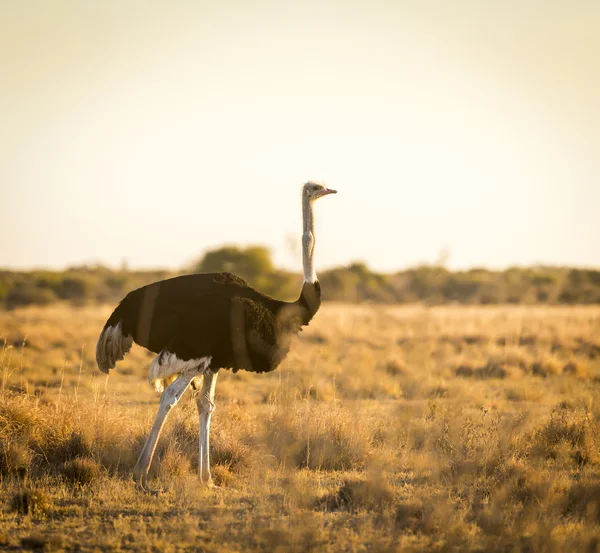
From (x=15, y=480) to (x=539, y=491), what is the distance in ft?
15.8

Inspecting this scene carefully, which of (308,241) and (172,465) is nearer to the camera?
(172,465)

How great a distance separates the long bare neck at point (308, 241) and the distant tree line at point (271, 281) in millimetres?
483

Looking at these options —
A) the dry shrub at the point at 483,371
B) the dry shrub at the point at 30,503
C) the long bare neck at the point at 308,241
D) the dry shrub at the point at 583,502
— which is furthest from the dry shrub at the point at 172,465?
the dry shrub at the point at 483,371

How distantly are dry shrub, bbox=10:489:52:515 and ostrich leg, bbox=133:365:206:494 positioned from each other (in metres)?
0.86

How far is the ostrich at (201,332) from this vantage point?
7.54 m

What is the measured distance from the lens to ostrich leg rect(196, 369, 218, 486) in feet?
25.0

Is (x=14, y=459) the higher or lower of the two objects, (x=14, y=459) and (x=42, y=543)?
the higher

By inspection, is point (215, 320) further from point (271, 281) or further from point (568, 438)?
point (271, 281)

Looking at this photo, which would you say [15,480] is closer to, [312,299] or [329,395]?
[312,299]

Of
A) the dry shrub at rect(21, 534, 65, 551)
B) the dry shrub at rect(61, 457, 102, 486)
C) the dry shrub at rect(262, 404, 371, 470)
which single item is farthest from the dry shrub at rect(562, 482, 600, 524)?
the dry shrub at rect(61, 457, 102, 486)

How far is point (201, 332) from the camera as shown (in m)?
7.55

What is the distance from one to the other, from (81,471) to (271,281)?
4246 centimetres

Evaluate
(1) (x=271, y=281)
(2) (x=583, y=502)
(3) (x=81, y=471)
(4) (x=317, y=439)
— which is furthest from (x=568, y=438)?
(1) (x=271, y=281)

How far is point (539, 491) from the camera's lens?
700 cm
